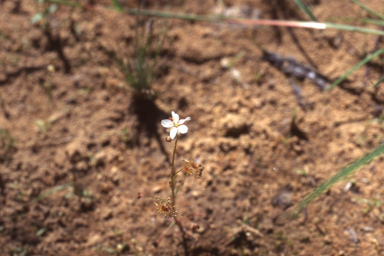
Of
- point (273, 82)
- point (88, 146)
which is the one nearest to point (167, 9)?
point (273, 82)

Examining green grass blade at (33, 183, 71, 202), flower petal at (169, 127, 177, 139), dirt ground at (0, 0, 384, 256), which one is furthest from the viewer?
green grass blade at (33, 183, 71, 202)

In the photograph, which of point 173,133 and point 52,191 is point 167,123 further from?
point 52,191

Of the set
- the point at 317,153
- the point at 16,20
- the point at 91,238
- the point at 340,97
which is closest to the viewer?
the point at 91,238

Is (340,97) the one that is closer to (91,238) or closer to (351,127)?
(351,127)

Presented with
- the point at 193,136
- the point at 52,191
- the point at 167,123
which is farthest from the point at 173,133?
the point at 52,191

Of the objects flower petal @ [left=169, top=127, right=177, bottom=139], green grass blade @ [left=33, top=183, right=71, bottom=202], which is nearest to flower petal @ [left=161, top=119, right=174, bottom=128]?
flower petal @ [left=169, top=127, right=177, bottom=139]

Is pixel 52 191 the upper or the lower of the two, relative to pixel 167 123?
lower

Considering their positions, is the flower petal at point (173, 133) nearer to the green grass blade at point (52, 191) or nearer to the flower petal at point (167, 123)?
the flower petal at point (167, 123)

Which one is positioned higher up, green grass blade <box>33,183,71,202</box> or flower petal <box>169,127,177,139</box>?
flower petal <box>169,127,177,139</box>

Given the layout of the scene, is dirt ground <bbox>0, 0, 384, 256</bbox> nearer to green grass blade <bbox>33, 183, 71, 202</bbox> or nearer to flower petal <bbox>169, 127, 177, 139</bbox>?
green grass blade <bbox>33, 183, 71, 202</bbox>
